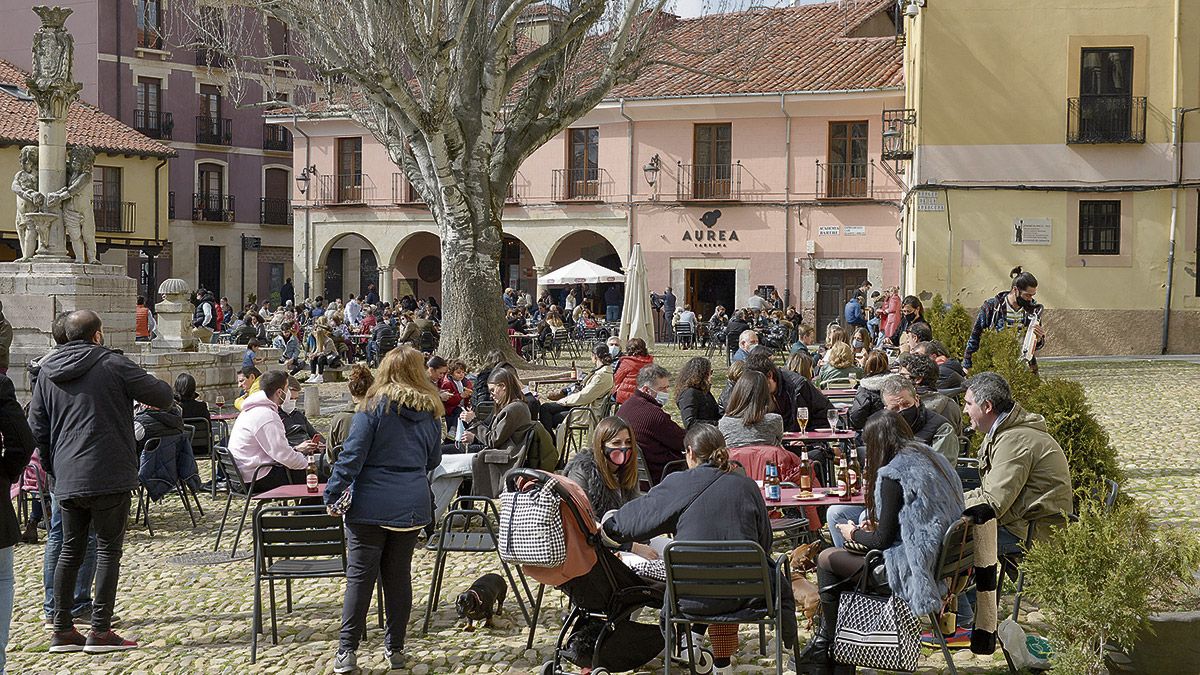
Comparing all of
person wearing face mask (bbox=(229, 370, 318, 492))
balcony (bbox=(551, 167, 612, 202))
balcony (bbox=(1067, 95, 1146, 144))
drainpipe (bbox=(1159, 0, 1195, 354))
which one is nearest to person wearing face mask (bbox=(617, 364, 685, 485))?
person wearing face mask (bbox=(229, 370, 318, 492))

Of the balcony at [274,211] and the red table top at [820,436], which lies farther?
the balcony at [274,211]

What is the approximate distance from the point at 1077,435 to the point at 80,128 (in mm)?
36645

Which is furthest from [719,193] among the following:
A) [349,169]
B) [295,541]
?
[295,541]

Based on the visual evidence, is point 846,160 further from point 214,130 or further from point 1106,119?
point 214,130

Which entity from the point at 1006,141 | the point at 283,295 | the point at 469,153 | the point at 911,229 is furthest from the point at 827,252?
the point at 283,295

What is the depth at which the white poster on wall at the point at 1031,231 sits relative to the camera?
78.0 feet

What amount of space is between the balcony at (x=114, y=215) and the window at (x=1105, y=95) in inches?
1118

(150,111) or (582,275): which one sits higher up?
(150,111)

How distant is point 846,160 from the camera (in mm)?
31891

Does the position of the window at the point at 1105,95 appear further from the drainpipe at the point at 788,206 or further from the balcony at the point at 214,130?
the balcony at the point at 214,130

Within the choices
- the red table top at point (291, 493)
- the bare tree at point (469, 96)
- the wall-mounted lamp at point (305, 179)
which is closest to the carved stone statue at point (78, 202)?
the bare tree at point (469, 96)

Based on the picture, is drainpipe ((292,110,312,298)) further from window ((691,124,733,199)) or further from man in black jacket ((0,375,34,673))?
man in black jacket ((0,375,34,673))

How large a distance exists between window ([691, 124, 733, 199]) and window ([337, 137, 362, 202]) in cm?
1041

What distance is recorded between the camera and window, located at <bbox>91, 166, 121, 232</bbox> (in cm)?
3897
